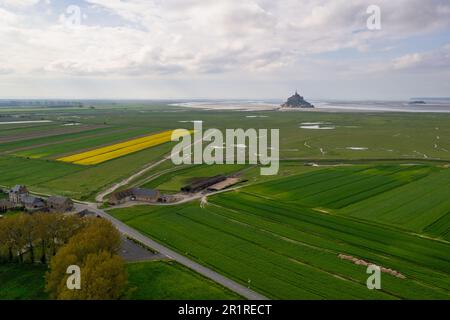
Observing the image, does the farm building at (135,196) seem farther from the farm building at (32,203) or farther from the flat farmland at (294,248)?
the farm building at (32,203)

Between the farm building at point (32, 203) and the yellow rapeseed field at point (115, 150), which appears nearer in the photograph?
the farm building at point (32, 203)

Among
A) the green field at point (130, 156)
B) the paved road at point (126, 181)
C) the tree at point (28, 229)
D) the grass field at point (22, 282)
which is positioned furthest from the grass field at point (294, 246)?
the green field at point (130, 156)

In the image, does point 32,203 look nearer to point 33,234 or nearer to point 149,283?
point 33,234

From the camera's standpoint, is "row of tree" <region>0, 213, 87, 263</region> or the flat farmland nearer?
the flat farmland

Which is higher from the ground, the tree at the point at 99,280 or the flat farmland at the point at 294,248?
the tree at the point at 99,280

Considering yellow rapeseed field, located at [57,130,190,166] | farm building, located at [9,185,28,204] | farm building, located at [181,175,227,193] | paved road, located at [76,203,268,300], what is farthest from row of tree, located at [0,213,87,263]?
yellow rapeseed field, located at [57,130,190,166]

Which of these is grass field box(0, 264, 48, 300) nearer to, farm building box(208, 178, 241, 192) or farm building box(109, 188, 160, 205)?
farm building box(109, 188, 160, 205)

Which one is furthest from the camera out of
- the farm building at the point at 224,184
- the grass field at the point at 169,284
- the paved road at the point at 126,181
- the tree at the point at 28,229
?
the farm building at the point at 224,184
